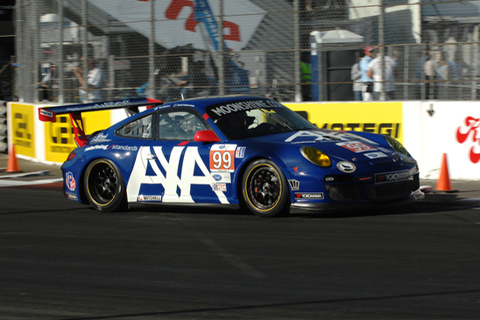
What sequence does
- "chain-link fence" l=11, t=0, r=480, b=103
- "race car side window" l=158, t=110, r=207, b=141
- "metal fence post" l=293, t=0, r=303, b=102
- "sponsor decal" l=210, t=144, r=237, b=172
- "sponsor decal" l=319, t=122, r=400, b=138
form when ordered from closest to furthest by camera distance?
1. "sponsor decal" l=210, t=144, r=237, b=172
2. "race car side window" l=158, t=110, r=207, b=141
3. "chain-link fence" l=11, t=0, r=480, b=103
4. "sponsor decal" l=319, t=122, r=400, b=138
5. "metal fence post" l=293, t=0, r=303, b=102

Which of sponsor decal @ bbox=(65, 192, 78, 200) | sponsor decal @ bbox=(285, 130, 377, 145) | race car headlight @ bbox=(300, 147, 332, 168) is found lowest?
sponsor decal @ bbox=(65, 192, 78, 200)

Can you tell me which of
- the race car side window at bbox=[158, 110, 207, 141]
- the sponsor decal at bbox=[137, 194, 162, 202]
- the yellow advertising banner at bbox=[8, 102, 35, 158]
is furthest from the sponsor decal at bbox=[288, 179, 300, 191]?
the yellow advertising banner at bbox=[8, 102, 35, 158]

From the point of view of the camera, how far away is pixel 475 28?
36.2ft

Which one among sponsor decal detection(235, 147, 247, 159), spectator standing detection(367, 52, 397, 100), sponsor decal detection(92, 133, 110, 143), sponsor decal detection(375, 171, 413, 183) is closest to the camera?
sponsor decal detection(375, 171, 413, 183)

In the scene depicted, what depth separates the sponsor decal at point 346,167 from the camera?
290 inches

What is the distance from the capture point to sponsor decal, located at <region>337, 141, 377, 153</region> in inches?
Answer: 302

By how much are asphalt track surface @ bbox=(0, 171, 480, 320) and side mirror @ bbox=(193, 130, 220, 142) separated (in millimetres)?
836

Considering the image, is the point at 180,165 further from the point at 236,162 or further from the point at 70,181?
the point at 70,181

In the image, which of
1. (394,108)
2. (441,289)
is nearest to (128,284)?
(441,289)

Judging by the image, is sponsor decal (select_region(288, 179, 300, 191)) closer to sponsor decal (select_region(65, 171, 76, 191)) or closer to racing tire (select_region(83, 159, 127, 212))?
racing tire (select_region(83, 159, 127, 212))

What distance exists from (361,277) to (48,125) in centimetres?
1127

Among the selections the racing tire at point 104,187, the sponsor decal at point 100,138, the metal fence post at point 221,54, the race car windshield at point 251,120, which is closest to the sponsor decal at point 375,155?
the race car windshield at point 251,120

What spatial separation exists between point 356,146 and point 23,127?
408 inches

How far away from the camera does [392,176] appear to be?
7609mm
